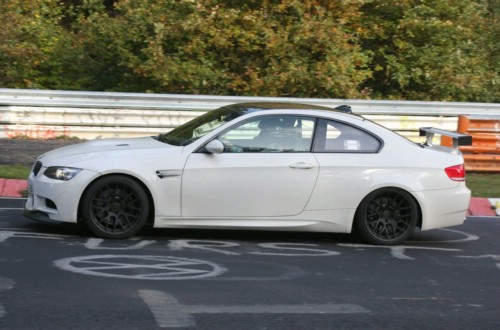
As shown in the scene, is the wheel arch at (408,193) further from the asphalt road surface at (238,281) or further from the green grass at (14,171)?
the green grass at (14,171)

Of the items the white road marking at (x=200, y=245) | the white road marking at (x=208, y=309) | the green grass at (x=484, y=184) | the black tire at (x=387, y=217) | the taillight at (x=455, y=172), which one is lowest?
the white road marking at (x=208, y=309)

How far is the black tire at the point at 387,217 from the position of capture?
9031mm

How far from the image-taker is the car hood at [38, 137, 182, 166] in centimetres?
858

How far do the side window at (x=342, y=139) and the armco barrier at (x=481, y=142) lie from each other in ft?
18.1

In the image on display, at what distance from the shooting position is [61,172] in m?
8.50

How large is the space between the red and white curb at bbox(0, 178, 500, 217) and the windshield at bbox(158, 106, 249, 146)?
114 inches

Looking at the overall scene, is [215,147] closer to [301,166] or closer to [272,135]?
[272,135]

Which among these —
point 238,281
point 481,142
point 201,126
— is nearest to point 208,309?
point 238,281

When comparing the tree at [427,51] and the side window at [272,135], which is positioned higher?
the tree at [427,51]

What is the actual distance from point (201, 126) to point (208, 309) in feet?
10.6

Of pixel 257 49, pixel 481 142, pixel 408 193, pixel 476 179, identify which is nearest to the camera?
pixel 408 193

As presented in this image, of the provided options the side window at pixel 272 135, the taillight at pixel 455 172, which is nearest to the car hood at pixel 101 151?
the side window at pixel 272 135

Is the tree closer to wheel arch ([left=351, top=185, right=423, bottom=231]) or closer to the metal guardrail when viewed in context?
the metal guardrail

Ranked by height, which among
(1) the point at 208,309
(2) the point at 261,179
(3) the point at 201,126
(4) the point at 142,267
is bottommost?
(1) the point at 208,309
